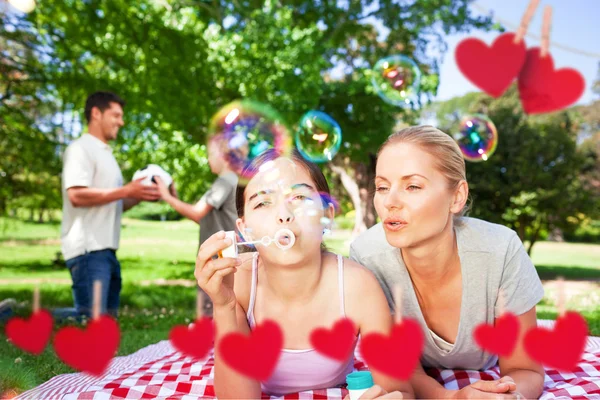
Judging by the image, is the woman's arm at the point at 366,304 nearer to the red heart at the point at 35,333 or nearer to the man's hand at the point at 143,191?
the red heart at the point at 35,333

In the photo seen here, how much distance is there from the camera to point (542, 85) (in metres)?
1.76

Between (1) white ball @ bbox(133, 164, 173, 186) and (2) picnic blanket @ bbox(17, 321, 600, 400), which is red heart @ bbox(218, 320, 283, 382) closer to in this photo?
(2) picnic blanket @ bbox(17, 321, 600, 400)

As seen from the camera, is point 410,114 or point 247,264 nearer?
point 247,264

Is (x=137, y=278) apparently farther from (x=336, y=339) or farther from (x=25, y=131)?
→ (x=336, y=339)

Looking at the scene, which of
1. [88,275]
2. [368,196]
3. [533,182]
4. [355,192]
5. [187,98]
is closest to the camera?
[88,275]

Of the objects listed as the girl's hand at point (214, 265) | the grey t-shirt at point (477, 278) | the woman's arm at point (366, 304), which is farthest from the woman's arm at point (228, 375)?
the grey t-shirt at point (477, 278)

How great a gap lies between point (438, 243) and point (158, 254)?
59.5 ft

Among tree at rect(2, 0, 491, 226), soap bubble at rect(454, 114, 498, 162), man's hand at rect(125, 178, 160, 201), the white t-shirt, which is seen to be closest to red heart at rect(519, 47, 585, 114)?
soap bubble at rect(454, 114, 498, 162)

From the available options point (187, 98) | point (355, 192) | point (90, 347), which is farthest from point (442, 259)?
point (355, 192)

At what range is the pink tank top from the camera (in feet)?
7.56

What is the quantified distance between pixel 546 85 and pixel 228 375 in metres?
1.43

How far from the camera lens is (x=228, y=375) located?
2127 millimetres

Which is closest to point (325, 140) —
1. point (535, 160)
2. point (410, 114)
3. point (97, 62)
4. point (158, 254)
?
point (97, 62)

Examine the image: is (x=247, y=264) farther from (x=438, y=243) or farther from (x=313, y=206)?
(x=438, y=243)
